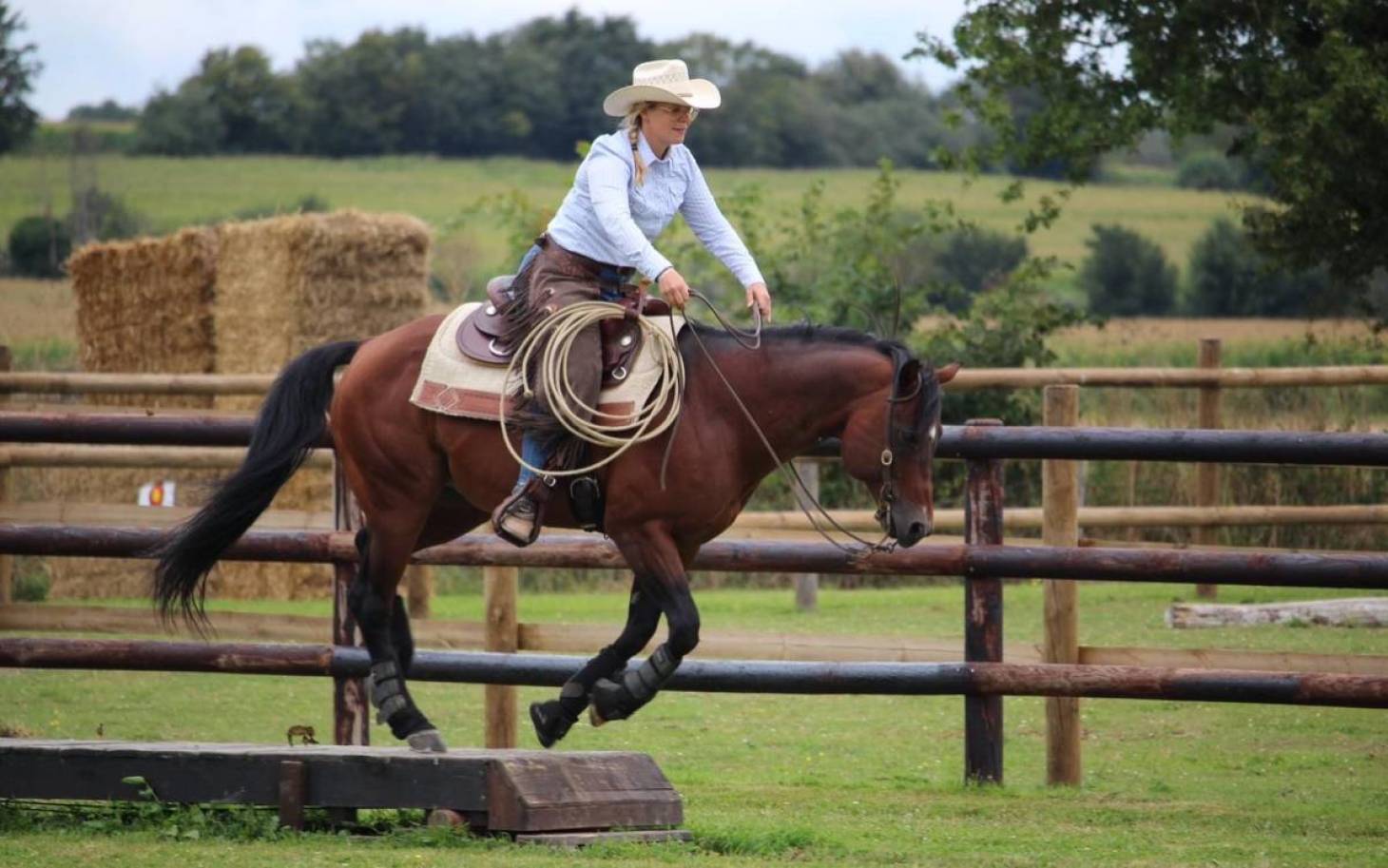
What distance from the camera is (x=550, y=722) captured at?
6.45 meters

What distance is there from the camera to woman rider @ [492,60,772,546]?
6227 mm

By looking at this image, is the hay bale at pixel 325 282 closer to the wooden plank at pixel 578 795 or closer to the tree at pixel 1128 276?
the wooden plank at pixel 578 795

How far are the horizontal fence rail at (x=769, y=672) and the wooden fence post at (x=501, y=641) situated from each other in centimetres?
77

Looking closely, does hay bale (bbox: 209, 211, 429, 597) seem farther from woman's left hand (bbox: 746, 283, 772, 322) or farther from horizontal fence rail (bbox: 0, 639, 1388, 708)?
woman's left hand (bbox: 746, 283, 772, 322)

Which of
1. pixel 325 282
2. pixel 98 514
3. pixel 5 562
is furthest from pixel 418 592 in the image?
pixel 325 282

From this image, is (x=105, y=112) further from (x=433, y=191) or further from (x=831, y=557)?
(x=831, y=557)

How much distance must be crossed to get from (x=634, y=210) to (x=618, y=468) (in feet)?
3.24

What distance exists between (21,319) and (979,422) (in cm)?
1515

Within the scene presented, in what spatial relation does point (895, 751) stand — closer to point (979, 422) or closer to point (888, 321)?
point (979, 422)

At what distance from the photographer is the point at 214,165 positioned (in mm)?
47031

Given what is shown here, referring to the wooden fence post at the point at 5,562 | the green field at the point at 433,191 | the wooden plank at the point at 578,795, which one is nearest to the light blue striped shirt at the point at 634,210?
the wooden plank at the point at 578,795

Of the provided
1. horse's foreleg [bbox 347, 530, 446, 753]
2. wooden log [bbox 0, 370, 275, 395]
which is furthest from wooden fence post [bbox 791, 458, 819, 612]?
horse's foreleg [bbox 347, 530, 446, 753]

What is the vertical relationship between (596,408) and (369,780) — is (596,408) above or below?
above

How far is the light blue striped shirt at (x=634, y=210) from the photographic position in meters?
6.23
